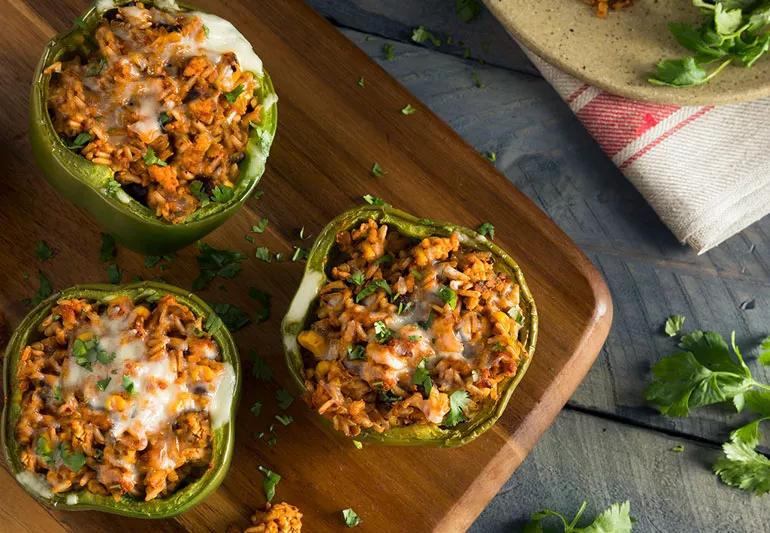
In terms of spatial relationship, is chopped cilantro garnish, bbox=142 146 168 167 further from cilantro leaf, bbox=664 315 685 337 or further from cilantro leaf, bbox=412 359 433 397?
cilantro leaf, bbox=664 315 685 337

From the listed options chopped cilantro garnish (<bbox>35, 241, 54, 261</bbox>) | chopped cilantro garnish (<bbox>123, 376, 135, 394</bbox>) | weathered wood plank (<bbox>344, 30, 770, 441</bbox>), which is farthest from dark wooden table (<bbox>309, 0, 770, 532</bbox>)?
chopped cilantro garnish (<bbox>123, 376, 135, 394</bbox>)

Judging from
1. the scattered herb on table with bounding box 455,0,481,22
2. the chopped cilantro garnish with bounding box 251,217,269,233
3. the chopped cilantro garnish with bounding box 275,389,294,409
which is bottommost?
the chopped cilantro garnish with bounding box 275,389,294,409

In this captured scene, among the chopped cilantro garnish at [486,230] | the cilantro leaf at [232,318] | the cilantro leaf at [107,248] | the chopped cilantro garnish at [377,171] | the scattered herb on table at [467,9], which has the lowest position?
the cilantro leaf at [232,318]

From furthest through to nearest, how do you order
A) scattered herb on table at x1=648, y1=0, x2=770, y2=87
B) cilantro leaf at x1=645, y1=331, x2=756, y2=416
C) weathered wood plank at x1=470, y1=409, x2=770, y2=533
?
weathered wood plank at x1=470, y1=409, x2=770, y2=533
cilantro leaf at x1=645, y1=331, x2=756, y2=416
scattered herb on table at x1=648, y1=0, x2=770, y2=87

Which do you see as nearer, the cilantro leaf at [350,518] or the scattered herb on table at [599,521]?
the cilantro leaf at [350,518]

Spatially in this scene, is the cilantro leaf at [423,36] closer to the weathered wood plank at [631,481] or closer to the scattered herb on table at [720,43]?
the scattered herb on table at [720,43]

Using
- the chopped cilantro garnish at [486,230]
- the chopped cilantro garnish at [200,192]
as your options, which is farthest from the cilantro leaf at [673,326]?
the chopped cilantro garnish at [200,192]

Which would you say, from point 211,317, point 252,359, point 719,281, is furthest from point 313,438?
point 719,281
